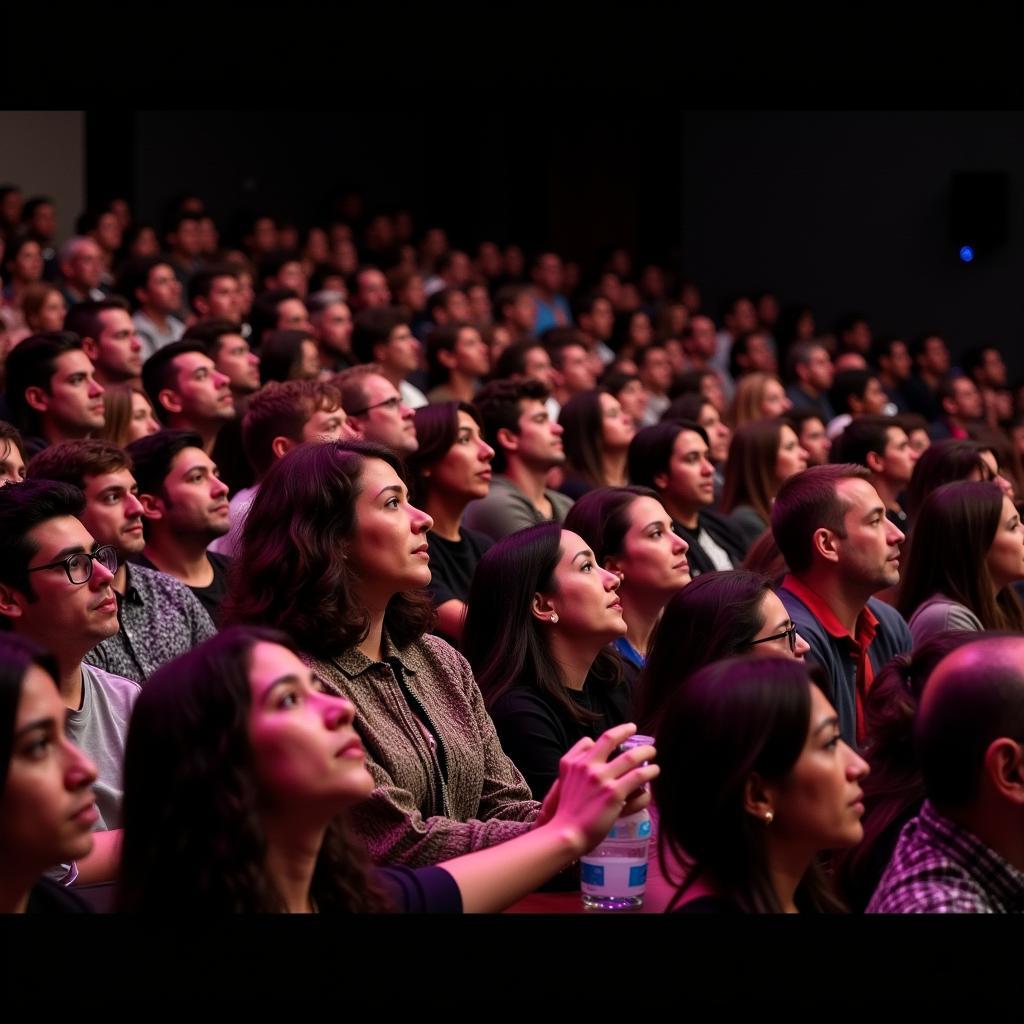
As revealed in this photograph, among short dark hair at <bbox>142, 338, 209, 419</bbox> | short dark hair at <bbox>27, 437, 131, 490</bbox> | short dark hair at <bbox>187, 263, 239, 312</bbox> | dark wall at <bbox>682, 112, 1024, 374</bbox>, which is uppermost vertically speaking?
dark wall at <bbox>682, 112, 1024, 374</bbox>

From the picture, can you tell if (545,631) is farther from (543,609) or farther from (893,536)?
(893,536)

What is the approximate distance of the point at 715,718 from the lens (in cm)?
200

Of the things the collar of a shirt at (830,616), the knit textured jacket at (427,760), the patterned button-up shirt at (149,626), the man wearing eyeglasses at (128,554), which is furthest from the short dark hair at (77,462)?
the collar of a shirt at (830,616)

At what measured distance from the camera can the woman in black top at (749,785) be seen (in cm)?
200

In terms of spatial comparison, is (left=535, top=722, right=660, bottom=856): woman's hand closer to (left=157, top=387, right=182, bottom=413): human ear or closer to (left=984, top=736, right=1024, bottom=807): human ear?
(left=984, top=736, right=1024, bottom=807): human ear

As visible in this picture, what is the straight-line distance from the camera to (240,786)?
1.78m

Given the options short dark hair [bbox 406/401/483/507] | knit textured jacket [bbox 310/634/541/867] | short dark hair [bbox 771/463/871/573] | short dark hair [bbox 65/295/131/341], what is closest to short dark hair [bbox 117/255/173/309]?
short dark hair [bbox 65/295/131/341]

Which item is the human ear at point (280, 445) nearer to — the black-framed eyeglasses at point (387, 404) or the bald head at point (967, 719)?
the black-framed eyeglasses at point (387, 404)

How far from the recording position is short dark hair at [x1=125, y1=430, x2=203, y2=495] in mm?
3951

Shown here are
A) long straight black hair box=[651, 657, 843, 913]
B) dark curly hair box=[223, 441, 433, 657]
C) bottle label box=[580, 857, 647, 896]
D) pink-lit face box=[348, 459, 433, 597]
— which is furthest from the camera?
pink-lit face box=[348, 459, 433, 597]

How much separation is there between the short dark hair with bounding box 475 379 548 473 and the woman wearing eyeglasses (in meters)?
2.26

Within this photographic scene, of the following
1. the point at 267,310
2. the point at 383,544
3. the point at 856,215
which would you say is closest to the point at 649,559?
the point at 383,544

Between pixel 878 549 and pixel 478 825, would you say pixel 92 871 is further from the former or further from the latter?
pixel 878 549

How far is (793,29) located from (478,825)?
4.20 feet
